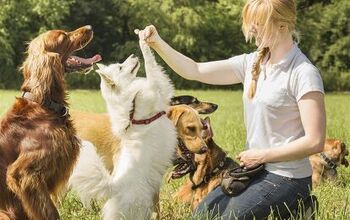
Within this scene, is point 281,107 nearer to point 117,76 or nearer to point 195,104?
point 117,76

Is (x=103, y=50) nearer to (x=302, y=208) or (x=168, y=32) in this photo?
(x=168, y=32)

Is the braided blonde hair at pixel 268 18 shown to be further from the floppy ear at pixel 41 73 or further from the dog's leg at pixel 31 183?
the dog's leg at pixel 31 183

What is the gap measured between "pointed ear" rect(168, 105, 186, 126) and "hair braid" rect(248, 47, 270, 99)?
1198mm

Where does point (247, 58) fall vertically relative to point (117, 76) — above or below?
above

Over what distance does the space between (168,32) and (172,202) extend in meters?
34.4

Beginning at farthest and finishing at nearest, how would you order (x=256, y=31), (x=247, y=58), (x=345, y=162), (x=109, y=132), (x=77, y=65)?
(x=345, y=162), (x=109, y=132), (x=247, y=58), (x=77, y=65), (x=256, y=31)

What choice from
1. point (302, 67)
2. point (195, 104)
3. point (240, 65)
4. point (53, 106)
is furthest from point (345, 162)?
point (53, 106)

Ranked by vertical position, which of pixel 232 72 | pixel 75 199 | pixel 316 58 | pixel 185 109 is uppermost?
pixel 232 72

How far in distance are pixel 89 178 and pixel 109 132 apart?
1.90 meters

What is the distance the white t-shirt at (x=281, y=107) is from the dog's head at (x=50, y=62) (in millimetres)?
1346

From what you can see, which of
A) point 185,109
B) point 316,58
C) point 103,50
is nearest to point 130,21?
point 103,50

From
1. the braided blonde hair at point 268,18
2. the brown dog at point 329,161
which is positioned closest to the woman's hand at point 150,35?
the braided blonde hair at point 268,18

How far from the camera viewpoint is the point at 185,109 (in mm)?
5734

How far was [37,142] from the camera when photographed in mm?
4379
